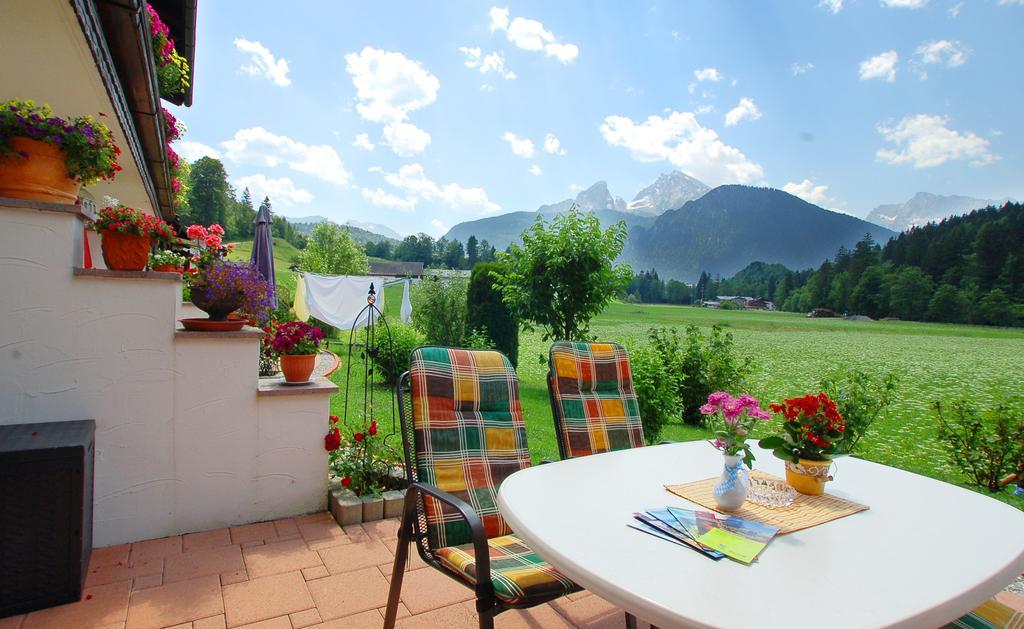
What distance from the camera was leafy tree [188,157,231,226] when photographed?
1420 inches

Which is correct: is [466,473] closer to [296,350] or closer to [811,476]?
[811,476]

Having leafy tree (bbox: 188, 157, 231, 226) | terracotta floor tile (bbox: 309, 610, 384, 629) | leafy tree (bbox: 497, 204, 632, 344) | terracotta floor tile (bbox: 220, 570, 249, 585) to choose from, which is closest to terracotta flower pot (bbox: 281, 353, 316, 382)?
terracotta floor tile (bbox: 220, 570, 249, 585)

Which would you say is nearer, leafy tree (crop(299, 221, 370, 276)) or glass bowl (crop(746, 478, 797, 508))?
glass bowl (crop(746, 478, 797, 508))

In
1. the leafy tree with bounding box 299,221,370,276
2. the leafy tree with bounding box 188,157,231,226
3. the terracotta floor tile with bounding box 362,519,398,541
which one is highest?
the leafy tree with bounding box 188,157,231,226

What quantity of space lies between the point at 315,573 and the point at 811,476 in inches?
76.0

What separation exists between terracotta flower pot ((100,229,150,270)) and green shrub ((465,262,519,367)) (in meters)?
6.21

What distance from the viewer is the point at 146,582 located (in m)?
1.97

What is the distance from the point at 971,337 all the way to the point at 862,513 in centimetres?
675

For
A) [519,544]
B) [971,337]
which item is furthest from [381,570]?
[971,337]

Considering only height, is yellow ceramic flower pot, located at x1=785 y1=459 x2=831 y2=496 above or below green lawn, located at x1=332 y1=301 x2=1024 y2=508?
above

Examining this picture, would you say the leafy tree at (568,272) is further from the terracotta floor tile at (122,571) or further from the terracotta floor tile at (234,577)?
the terracotta floor tile at (122,571)

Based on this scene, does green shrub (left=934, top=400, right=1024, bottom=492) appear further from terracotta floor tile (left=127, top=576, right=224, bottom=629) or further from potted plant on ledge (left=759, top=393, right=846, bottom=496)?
terracotta floor tile (left=127, top=576, right=224, bottom=629)

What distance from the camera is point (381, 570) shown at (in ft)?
7.01

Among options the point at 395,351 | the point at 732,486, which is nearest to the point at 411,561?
the point at 732,486
